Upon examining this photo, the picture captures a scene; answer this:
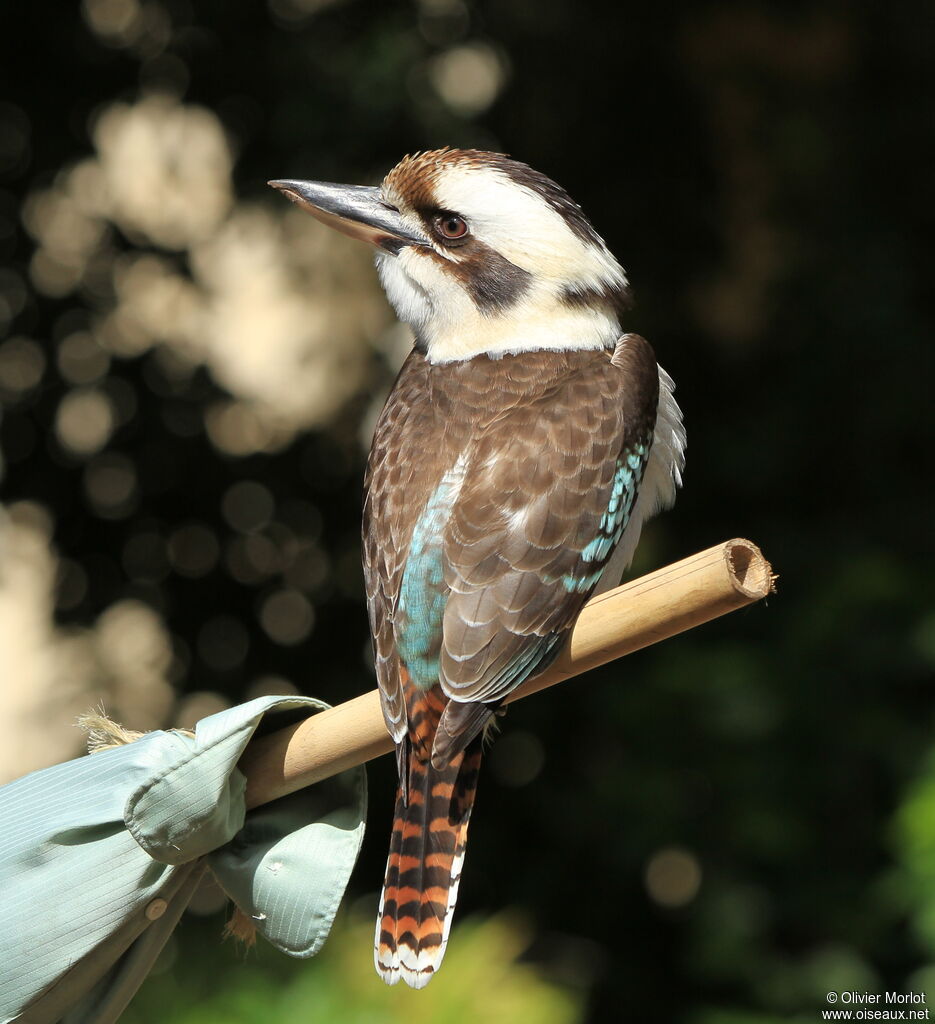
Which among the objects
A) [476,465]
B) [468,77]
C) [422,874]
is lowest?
[422,874]

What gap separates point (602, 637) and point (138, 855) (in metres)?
0.50

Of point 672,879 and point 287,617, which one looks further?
point 287,617

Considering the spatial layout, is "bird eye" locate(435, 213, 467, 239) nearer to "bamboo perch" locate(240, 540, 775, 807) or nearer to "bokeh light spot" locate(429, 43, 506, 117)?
"bamboo perch" locate(240, 540, 775, 807)

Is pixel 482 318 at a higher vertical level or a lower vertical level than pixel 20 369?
higher

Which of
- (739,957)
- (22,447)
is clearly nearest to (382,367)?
(22,447)

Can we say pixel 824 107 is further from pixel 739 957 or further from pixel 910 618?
pixel 739 957

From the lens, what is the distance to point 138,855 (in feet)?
4.33

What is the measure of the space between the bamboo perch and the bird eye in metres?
0.63

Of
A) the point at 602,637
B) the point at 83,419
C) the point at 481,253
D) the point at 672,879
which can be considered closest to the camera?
the point at 602,637

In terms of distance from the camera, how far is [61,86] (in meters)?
3.53

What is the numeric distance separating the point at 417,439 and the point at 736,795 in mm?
1851

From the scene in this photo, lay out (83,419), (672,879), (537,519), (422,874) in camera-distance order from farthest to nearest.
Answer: (83,419) → (672,879) → (537,519) → (422,874)

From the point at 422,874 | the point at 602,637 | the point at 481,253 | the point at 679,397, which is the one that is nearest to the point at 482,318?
the point at 481,253

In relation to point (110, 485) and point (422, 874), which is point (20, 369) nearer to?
point (110, 485)
